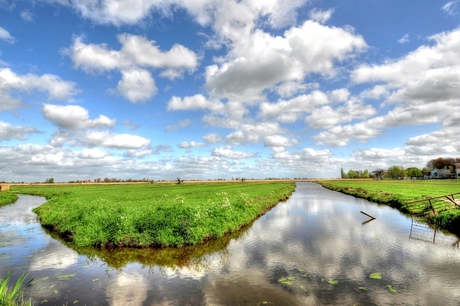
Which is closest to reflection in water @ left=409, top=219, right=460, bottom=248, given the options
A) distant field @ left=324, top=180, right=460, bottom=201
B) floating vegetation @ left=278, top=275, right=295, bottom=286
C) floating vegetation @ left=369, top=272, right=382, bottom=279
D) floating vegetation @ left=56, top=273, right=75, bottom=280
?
floating vegetation @ left=369, top=272, right=382, bottom=279

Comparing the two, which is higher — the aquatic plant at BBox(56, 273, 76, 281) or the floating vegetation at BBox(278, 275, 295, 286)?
the floating vegetation at BBox(278, 275, 295, 286)

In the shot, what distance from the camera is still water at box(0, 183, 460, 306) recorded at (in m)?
11.7

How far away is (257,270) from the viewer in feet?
48.7

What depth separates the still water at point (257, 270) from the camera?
11.7 metres

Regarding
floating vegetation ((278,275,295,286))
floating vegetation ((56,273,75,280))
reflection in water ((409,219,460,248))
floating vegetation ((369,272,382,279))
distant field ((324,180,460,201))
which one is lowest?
floating vegetation ((56,273,75,280))

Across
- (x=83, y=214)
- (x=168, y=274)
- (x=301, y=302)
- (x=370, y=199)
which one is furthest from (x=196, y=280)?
(x=370, y=199)

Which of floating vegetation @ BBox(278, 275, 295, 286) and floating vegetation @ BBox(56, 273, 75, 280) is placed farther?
floating vegetation @ BBox(56, 273, 75, 280)

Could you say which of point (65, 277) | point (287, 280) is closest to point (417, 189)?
point (287, 280)

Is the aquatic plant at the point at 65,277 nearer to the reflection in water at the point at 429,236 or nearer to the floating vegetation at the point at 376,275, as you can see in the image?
the floating vegetation at the point at 376,275

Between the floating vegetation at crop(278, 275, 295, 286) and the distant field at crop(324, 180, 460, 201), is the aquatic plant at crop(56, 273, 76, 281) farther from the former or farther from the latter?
the distant field at crop(324, 180, 460, 201)

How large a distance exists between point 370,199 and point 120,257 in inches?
2005

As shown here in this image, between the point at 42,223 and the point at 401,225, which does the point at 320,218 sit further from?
the point at 42,223

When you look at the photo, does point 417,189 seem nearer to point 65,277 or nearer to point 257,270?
point 257,270

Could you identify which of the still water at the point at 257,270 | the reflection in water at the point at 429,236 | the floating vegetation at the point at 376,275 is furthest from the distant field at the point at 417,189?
the floating vegetation at the point at 376,275
